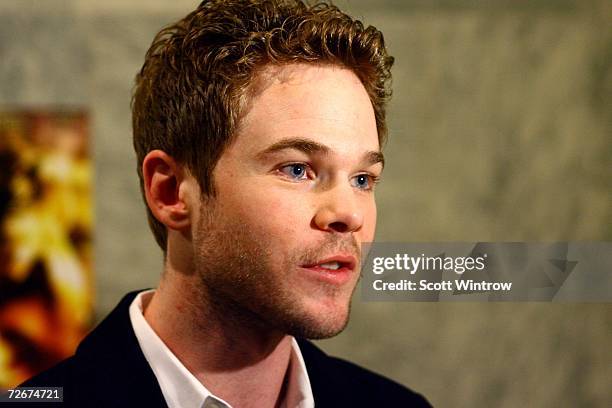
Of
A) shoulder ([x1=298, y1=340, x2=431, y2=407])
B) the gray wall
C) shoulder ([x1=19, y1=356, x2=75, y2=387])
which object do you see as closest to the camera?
shoulder ([x1=19, y1=356, x2=75, y2=387])

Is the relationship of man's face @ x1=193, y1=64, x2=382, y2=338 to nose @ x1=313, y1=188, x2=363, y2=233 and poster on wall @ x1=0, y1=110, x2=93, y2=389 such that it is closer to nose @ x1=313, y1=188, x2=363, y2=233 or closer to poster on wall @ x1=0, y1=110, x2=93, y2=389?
nose @ x1=313, y1=188, x2=363, y2=233

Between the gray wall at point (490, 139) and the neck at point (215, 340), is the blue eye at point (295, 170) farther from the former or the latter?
the gray wall at point (490, 139)

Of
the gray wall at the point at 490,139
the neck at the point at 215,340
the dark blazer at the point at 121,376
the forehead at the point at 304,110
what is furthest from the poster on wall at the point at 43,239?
the forehead at the point at 304,110

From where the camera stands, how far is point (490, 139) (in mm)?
1204

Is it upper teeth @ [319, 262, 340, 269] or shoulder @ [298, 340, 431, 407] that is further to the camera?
shoulder @ [298, 340, 431, 407]

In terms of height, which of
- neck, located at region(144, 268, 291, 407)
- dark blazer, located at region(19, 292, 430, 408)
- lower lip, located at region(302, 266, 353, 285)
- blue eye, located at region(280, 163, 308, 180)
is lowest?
dark blazer, located at region(19, 292, 430, 408)

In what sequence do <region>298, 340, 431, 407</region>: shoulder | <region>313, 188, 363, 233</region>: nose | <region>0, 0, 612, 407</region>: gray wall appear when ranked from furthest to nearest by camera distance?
<region>0, 0, 612, 407</region>: gray wall, <region>298, 340, 431, 407</region>: shoulder, <region>313, 188, 363, 233</region>: nose

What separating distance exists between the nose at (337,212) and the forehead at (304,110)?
0.05 m

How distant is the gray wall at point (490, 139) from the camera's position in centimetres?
120

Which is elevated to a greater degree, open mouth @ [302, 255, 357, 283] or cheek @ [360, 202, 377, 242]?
cheek @ [360, 202, 377, 242]

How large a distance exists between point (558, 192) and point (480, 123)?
0.54 ft

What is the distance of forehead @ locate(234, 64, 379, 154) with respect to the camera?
891 millimetres

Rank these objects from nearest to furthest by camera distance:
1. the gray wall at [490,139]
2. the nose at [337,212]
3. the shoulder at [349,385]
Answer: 1. the nose at [337,212]
2. the shoulder at [349,385]
3. the gray wall at [490,139]

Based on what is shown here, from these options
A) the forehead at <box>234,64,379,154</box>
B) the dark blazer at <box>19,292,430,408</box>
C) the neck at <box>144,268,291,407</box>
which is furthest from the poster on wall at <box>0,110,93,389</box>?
the forehead at <box>234,64,379,154</box>
